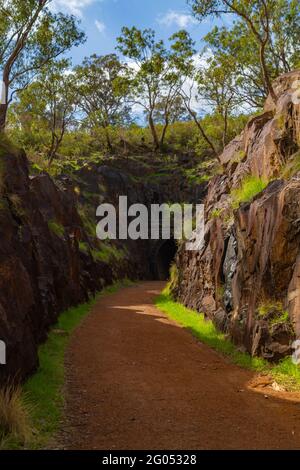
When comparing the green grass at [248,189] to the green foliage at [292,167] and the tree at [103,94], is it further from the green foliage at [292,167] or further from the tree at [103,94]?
the tree at [103,94]

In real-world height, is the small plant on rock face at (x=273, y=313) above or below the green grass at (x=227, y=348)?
above

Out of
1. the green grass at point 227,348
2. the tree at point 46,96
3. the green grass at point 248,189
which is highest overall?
the tree at point 46,96

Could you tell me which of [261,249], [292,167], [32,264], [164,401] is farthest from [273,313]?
[32,264]

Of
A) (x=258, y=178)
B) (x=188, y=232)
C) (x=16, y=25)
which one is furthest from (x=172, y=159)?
(x=258, y=178)

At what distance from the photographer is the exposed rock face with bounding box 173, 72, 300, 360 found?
37.2 ft

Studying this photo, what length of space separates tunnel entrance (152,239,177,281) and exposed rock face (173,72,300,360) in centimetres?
2309

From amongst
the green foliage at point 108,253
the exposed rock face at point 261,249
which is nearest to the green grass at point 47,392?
the exposed rock face at point 261,249

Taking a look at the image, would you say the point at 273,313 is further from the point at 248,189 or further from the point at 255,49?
the point at 255,49

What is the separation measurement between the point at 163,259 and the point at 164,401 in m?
38.9

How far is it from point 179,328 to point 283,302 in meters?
6.05

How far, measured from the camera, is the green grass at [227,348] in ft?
32.6

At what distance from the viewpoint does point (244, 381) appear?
32.9 ft

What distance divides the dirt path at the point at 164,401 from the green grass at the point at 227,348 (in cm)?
40

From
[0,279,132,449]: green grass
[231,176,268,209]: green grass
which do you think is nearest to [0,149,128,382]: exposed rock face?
[0,279,132,449]: green grass
